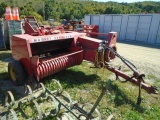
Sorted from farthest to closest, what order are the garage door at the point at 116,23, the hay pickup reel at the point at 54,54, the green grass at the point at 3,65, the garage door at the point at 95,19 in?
the garage door at the point at 95,19 < the garage door at the point at 116,23 < the green grass at the point at 3,65 < the hay pickup reel at the point at 54,54

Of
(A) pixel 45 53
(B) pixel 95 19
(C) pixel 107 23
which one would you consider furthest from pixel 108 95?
(B) pixel 95 19

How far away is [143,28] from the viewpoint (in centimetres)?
1394

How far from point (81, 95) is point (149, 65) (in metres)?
4.22

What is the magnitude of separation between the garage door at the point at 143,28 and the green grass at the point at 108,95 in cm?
858

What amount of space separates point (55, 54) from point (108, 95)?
216 centimetres

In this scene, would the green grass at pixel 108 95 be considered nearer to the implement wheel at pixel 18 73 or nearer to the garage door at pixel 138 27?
the implement wheel at pixel 18 73

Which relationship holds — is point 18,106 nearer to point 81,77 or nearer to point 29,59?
point 29,59

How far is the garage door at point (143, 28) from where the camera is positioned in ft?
44.6

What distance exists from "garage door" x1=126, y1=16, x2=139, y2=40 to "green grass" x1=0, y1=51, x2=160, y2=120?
359 inches

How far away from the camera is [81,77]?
5.45 metres

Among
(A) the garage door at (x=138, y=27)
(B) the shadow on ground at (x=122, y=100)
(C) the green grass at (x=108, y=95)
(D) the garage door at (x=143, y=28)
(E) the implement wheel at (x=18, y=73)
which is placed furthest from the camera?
(A) the garage door at (x=138, y=27)

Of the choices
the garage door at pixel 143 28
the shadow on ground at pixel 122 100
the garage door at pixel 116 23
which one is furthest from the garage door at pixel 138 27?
the shadow on ground at pixel 122 100

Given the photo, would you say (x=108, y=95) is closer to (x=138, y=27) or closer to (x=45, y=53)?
(x=45, y=53)

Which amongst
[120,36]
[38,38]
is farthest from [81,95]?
[120,36]
